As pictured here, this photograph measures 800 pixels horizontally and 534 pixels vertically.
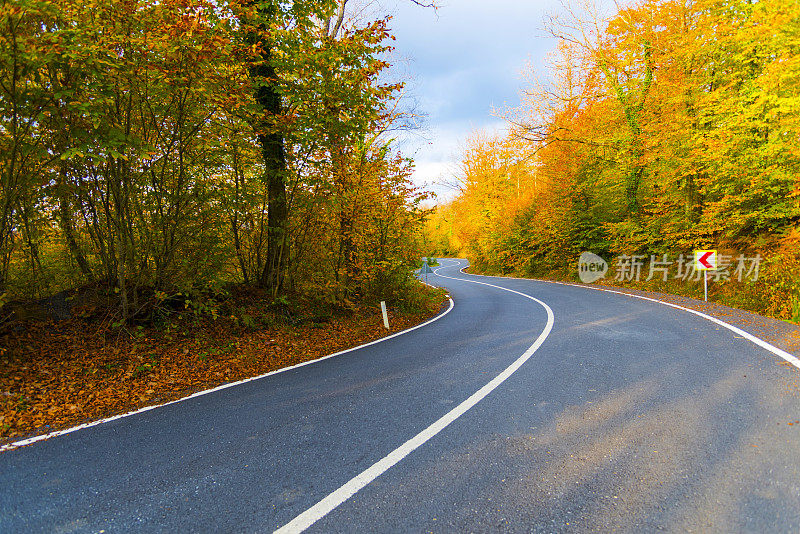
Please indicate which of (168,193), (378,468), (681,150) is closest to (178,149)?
(168,193)

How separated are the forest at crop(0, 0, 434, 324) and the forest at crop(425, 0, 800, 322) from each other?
17.9ft

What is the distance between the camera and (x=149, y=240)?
6.26m

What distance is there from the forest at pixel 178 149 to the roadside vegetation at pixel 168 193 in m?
0.03

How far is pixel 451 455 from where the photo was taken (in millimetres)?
2895

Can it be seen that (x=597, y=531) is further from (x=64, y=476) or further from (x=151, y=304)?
(x=151, y=304)

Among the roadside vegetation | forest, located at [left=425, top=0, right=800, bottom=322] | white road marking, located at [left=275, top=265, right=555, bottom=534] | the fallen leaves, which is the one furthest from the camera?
forest, located at [left=425, top=0, right=800, bottom=322]

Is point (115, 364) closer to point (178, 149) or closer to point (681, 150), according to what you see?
point (178, 149)

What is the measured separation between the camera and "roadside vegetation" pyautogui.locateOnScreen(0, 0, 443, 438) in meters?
4.60

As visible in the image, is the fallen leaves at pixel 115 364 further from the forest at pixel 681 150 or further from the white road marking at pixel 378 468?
the forest at pixel 681 150

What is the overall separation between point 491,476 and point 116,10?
6.82 m

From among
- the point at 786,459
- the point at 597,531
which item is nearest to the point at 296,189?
the point at 597,531

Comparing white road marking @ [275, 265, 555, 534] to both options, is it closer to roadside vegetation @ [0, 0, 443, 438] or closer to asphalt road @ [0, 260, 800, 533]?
asphalt road @ [0, 260, 800, 533]

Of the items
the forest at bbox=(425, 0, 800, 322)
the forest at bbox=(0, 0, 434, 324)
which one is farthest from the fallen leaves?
the forest at bbox=(425, 0, 800, 322)

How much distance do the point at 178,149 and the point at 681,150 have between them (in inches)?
596
